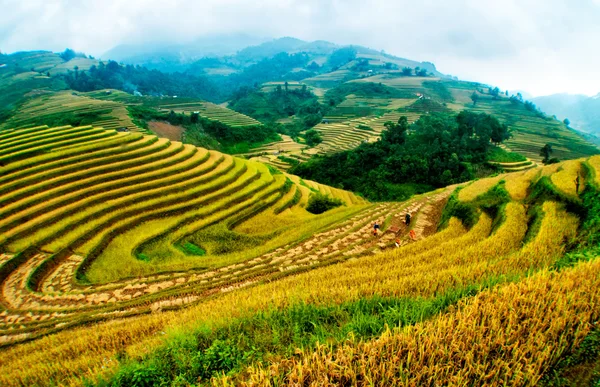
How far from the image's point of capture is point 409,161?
3528 cm

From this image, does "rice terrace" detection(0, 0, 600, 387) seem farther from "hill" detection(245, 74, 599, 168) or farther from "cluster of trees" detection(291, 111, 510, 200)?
"hill" detection(245, 74, 599, 168)

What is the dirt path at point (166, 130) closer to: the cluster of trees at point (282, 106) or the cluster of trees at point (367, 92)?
the cluster of trees at point (282, 106)

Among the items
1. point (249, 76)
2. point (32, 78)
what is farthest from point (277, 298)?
point (249, 76)

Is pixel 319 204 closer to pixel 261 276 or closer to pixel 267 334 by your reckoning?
pixel 261 276

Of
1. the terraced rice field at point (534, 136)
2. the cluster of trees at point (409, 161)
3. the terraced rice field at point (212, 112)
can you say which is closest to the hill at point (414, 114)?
the terraced rice field at point (534, 136)

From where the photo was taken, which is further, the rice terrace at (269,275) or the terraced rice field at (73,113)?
the terraced rice field at (73,113)

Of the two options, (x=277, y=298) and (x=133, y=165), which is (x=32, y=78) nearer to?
(x=133, y=165)

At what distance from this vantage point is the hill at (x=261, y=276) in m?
2.83


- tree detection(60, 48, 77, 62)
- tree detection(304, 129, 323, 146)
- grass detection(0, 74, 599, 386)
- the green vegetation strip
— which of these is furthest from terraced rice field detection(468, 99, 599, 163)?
tree detection(60, 48, 77, 62)

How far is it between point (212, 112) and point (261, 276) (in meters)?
66.5

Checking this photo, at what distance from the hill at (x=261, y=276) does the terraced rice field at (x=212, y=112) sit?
1730 inches

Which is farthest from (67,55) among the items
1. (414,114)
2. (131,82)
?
(414,114)

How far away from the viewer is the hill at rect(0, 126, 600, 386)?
2.83 meters

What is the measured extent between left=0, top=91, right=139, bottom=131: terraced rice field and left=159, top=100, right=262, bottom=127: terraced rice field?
1822 centimetres
